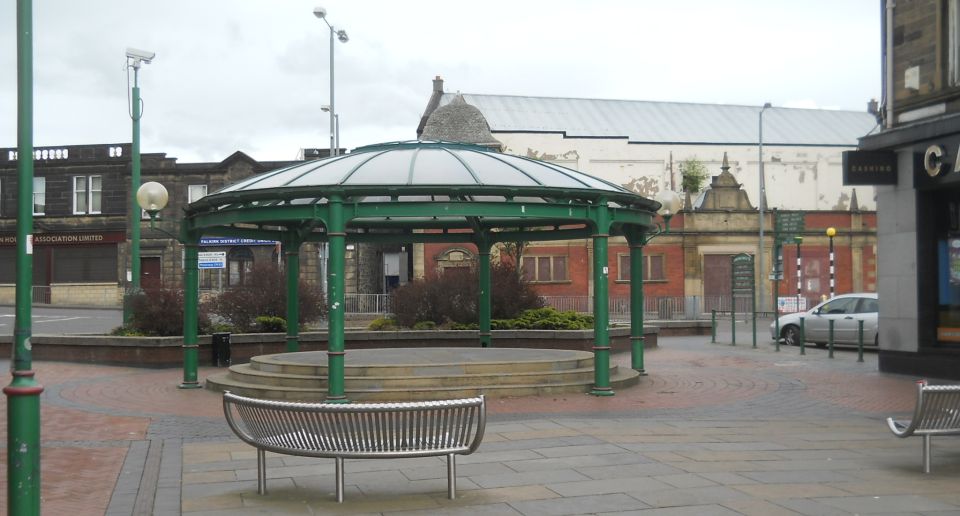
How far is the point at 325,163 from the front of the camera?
14.8 meters

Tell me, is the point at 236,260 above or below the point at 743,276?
above

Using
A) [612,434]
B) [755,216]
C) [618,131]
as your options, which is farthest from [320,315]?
[618,131]

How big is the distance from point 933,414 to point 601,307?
5975mm

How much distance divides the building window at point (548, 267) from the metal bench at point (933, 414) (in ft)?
129

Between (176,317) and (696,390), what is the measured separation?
10975 mm

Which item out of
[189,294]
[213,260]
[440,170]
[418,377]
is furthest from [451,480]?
[213,260]

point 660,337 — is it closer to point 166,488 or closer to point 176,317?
point 176,317

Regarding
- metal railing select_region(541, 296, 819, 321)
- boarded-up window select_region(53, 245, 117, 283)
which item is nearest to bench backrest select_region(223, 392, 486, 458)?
metal railing select_region(541, 296, 819, 321)

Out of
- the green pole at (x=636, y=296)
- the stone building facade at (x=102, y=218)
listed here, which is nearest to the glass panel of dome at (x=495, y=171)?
the green pole at (x=636, y=296)

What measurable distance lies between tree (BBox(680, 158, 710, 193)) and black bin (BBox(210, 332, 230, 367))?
43604mm

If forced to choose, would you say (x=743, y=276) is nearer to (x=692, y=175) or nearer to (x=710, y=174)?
(x=692, y=175)

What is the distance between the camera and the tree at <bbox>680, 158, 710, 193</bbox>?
194ft

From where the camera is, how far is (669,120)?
66312 mm

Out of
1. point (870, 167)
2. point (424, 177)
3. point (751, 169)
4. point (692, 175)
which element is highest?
point (751, 169)
